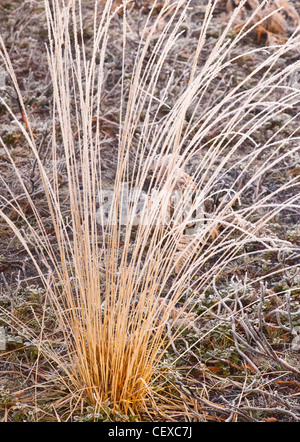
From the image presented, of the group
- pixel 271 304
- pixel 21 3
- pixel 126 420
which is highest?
pixel 21 3

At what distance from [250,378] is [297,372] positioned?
16cm

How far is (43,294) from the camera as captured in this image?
207 centimetres

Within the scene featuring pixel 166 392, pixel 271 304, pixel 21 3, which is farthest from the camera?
pixel 21 3

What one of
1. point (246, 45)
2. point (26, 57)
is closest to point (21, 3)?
point (26, 57)

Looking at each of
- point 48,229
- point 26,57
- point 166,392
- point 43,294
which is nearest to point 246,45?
point 26,57
